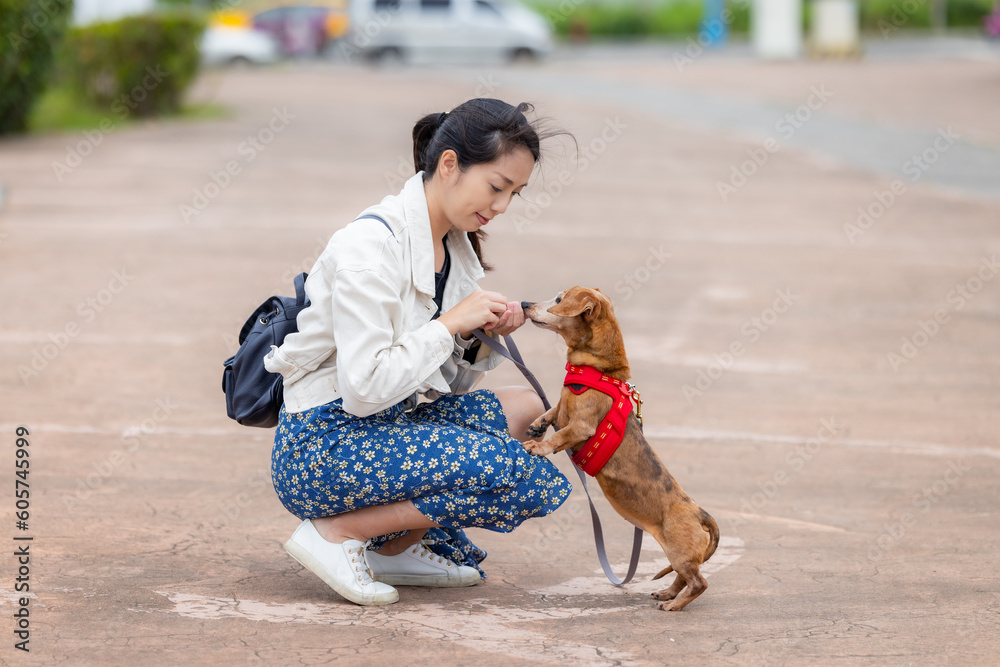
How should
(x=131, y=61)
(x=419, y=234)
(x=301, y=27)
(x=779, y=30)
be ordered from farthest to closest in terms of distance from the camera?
1. (x=301, y=27)
2. (x=779, y=30)
3. (x=131, y=61)
4. (x=419, y=234)

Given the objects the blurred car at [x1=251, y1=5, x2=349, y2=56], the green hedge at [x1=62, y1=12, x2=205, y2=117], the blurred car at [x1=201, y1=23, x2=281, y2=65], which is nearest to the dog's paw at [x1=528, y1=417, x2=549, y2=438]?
the green hedge at [x1=62, y1=12, x2=205, y2=117]

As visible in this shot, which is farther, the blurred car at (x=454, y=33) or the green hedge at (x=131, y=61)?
the blurred car at (x=454, y=33)

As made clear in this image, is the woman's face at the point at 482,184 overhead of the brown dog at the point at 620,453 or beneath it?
overhead

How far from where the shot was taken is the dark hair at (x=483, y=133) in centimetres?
368

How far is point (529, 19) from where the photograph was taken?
116ft

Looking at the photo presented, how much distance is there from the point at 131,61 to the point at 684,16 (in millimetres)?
31002

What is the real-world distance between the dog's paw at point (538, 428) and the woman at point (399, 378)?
131 mm

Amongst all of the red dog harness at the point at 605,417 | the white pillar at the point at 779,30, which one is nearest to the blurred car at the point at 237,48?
the white pillar at the point at 779,30

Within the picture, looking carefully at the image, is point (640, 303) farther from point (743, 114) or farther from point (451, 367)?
point (743, 114)

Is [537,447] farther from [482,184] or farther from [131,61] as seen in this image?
[131,61]

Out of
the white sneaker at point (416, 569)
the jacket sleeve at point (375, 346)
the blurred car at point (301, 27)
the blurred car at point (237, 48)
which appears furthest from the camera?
the blurred car at point (301, 27)

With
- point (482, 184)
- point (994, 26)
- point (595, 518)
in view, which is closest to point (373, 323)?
point (482, 184)

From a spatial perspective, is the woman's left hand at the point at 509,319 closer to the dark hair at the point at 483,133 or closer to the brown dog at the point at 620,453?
the brown dog at the point at 620,453

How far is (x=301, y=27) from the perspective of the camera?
1505 inches
